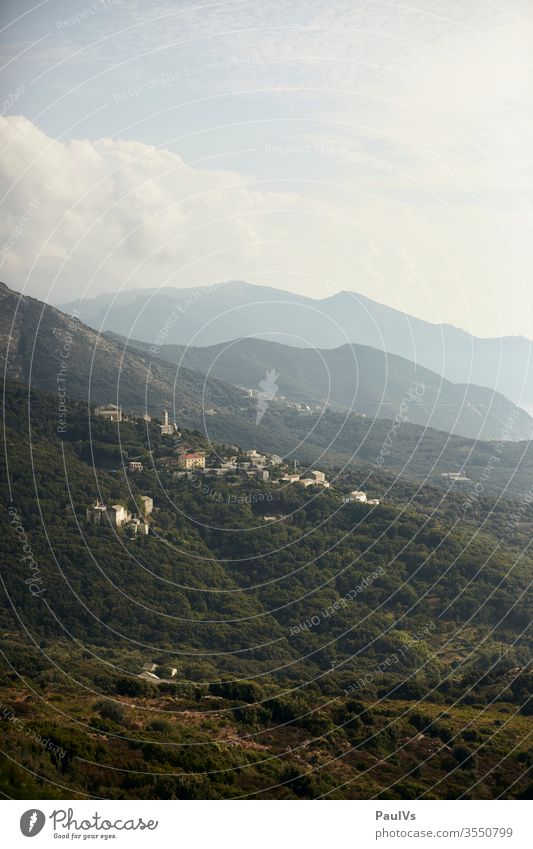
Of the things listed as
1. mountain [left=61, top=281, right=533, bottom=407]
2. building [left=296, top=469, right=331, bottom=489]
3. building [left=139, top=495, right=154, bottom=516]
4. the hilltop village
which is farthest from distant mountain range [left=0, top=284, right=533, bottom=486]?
building [left=139, top=495, right=154, bottom=516]

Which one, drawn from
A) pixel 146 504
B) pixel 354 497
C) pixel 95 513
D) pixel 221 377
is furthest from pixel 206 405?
pixel 95 513

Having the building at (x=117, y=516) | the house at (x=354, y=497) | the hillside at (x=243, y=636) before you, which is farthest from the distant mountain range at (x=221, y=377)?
the house at (x=354, y=497)

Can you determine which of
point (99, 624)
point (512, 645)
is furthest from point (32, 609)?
point (512, 645)

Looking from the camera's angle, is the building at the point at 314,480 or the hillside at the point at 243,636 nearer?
the hillside at the point at 243,636

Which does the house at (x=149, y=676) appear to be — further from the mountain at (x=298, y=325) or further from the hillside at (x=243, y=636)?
the mountain at (x=298, y=325)

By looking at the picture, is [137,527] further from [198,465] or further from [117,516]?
[198,465]
